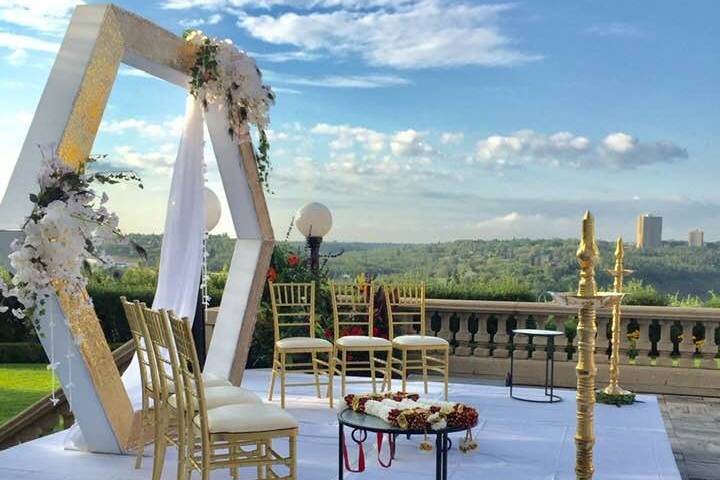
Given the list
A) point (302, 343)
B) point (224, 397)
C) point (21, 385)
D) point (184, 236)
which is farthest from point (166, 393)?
point (21, 385)

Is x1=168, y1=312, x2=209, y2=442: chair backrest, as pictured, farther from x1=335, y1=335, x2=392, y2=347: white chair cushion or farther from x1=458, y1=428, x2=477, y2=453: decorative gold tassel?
x1=335, y1=335, x2=392, y2=347: white chair cushion

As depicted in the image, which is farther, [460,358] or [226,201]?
[460,358]

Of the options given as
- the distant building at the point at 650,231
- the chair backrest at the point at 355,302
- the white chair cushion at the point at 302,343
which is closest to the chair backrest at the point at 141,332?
the white chair cushion at the point at 302,343

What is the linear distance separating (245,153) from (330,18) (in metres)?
4.04

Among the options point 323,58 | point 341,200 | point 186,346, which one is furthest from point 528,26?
point 186,346

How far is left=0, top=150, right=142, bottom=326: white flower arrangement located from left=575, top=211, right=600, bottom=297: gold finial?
97.4 inches

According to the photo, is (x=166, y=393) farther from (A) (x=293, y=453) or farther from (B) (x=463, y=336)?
(B) (x=463, y=336)

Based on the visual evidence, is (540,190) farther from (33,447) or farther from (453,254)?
(33,447)

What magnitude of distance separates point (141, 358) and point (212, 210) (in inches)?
107

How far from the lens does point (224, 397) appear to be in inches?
167

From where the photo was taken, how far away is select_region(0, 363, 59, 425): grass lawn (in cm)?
875

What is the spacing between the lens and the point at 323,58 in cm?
1089

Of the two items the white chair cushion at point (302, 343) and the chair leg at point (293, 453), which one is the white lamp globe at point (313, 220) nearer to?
the white chair cushion at point (302, 343)

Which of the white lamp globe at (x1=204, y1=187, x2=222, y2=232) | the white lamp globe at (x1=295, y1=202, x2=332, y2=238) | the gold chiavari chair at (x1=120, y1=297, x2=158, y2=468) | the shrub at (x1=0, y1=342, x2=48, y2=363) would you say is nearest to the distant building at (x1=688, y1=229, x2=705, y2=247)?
the white lamp globe at (x1=295, y1=202, x2=332, y2=238)
